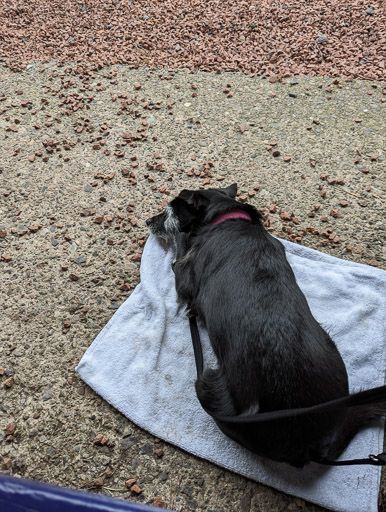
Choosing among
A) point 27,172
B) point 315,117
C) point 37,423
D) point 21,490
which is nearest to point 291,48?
point 315,117

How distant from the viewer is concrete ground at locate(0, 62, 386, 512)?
2205 mm

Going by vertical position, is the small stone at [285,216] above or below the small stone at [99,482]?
above

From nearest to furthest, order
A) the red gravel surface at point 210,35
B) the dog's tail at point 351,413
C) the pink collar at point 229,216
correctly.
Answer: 1. the dog's tail at point 351,413
2. the pink collar at point 229,216
3. the red gravel surface at point 210,35

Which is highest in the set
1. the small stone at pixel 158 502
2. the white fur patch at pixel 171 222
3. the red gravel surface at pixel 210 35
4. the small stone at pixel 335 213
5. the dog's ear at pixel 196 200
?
the red gravel surface at pixel 210 35

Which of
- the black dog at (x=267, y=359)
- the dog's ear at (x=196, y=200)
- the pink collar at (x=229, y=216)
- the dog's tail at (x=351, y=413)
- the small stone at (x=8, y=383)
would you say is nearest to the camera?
the dog's tail at (x=351, y=413)

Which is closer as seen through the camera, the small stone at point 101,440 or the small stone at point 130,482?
the small stone at point 130,482

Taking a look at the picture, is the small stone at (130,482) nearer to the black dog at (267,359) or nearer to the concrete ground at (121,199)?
the concrete ground at (121,199)

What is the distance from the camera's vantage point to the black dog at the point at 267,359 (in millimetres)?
1808

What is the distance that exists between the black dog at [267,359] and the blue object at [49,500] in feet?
2.70

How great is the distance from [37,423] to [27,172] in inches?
84.0

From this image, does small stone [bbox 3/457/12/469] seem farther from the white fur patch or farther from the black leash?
the white fur patch

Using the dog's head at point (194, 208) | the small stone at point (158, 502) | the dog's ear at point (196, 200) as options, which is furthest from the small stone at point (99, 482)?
the dog's ear at point (196, 200)

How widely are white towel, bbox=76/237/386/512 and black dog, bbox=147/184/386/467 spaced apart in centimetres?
16

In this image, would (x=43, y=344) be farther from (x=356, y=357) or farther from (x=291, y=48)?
(x=291, y=48)
